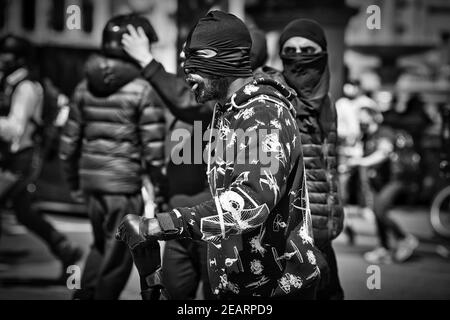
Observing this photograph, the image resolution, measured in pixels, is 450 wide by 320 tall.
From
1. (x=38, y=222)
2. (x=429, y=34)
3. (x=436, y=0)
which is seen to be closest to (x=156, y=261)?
(x=38, y=222)

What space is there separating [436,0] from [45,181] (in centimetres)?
2120

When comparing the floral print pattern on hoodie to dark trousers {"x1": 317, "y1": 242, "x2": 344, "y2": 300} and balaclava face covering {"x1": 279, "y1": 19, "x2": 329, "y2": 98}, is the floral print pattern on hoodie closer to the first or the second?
balaclava face covering {"x1": 279, "y1": 19, "x2": 329, "y2": 98}

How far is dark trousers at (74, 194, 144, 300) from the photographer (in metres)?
5.85

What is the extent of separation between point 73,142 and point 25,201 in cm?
151

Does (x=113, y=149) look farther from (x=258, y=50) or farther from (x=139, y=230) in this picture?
(x=139, y=230)

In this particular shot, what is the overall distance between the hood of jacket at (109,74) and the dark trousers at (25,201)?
1.70m

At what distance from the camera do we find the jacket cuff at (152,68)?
4918 mm

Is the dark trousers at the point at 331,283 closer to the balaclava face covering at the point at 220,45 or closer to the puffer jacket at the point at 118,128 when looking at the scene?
the puffer jacket at the point at 118,128

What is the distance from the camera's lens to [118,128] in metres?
5.94

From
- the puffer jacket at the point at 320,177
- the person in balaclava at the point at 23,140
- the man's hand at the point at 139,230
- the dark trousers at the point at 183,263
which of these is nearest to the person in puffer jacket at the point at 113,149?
the dark trousers at the point at 183,263

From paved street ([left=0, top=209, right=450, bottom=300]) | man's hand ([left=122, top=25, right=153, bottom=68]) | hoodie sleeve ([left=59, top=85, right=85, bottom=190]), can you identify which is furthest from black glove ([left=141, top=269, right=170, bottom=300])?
paved street ([left=0, top=209, right=450, bottom=300])

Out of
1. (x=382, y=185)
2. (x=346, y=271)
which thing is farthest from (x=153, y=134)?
(x=382, y=185)

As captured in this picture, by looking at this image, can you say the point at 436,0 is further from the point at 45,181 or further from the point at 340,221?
the point at 340,221

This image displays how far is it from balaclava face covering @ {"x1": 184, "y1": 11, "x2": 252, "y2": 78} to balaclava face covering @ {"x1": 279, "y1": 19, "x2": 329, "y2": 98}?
5.48 feet
